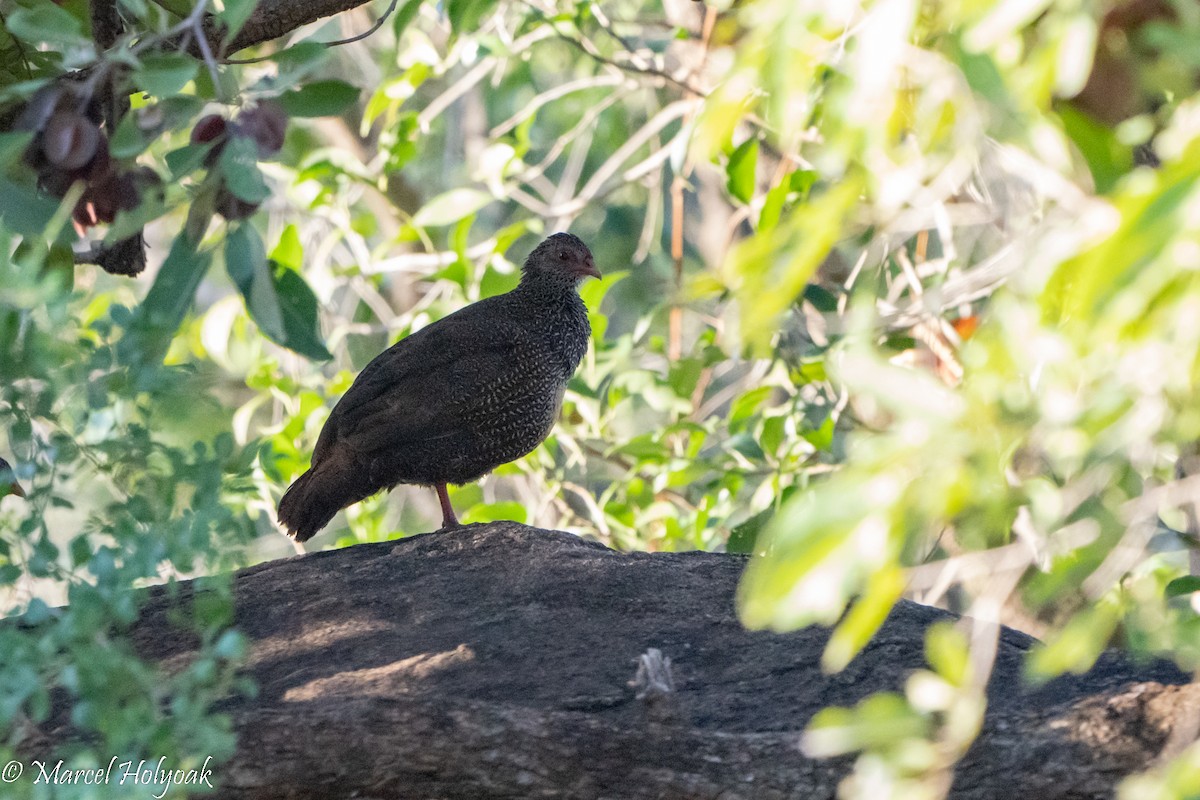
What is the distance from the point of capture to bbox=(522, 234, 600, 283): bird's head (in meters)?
5.59

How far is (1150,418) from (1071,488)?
0.28m

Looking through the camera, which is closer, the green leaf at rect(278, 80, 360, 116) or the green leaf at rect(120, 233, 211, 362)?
the green leaf at rect(120, 233, 211, 362)

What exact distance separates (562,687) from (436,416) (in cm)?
204

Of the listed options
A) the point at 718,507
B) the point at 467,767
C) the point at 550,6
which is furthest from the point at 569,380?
the point at 467,767

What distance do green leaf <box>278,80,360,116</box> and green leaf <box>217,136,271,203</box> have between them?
9.5 inches

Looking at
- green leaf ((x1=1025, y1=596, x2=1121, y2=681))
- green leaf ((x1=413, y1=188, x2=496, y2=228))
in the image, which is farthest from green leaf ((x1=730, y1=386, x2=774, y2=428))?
green leaf ((x1=1025, y1=596, x2=1121, y2=681))

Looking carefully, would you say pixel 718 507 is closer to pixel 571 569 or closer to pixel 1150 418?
pixel 571 569

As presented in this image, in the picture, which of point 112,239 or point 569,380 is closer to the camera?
point 112,239

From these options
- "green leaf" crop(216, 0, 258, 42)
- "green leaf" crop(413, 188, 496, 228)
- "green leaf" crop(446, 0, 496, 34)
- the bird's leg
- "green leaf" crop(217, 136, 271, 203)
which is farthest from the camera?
"green leaf" crop(413, 188, 496, 228)

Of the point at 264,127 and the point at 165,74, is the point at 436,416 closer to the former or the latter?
the point at 264,127

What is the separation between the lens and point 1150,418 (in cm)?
120

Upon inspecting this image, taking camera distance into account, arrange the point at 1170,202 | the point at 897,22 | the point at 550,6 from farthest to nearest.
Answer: the point at 550,6 < the point at 897,22 < the point at 1170,202

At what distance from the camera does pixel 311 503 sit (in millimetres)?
4809

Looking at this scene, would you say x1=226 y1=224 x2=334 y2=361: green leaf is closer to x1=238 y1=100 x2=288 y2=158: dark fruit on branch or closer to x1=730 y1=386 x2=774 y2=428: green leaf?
x1=238 y1=100 x2=288 y2=158: dark fruit on branch
